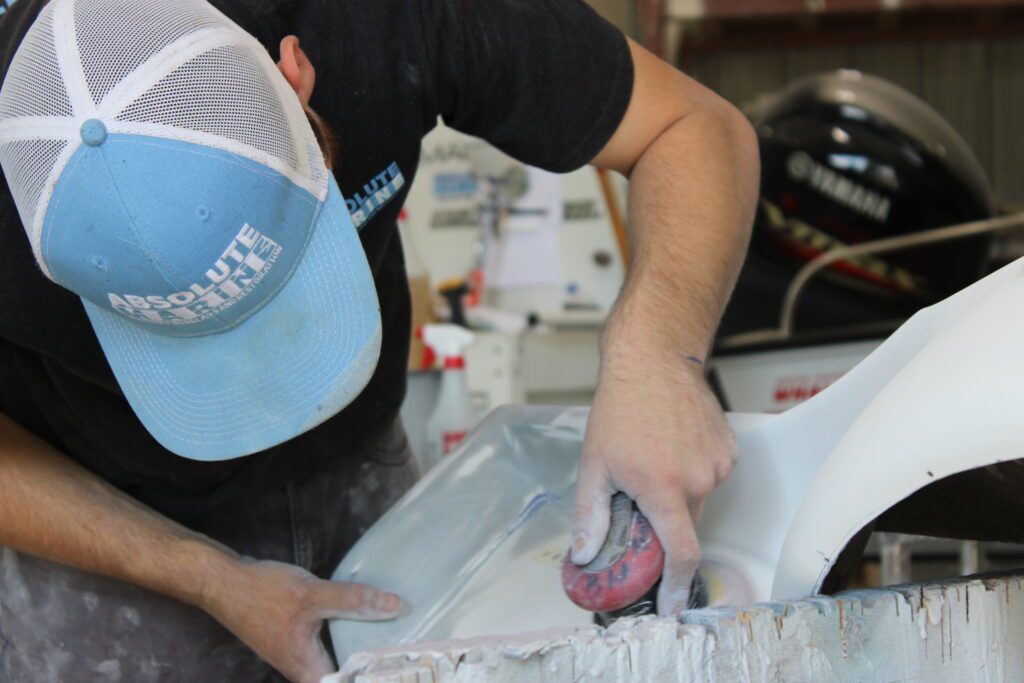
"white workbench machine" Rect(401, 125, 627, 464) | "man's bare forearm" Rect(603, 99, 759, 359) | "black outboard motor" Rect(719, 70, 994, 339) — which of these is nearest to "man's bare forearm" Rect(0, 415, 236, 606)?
"man's bare forearm" Rect(603, 99, 759, 359)

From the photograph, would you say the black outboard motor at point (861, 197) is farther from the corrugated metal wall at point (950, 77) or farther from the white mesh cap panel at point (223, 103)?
the white mesh cap panel at point (223, 103)

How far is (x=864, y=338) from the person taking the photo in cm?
242

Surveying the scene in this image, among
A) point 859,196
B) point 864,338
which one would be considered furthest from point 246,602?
point 859,196

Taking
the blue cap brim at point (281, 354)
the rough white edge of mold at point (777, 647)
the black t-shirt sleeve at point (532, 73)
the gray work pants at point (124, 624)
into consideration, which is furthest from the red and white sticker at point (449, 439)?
the rough white edge of mold at point (777, 647)

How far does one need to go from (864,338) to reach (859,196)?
348 millimetres

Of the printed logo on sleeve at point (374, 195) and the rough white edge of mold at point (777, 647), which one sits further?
the printed logo on sleeve at point (374, 195)

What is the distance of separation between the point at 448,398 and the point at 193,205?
1.34 meters

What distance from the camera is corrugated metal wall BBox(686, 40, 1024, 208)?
415 cm

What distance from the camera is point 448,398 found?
Result: 2035mm

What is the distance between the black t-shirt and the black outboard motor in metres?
1.64

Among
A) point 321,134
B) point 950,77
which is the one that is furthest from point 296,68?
point 950,77

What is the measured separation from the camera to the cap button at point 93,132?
2.28ft

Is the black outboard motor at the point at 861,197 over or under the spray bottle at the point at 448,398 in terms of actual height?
over

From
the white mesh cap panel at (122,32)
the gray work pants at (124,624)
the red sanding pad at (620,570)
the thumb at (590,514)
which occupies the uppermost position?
the white mesh cap panel at (122,32)
